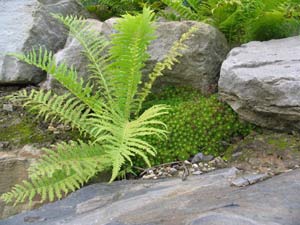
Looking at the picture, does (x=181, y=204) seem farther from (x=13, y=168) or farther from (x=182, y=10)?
(x=182, y=10)

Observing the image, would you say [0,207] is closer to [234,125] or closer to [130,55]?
[130,55]

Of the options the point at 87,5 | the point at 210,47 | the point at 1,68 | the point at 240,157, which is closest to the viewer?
the point at 240,157

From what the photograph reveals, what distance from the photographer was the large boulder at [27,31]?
15.3 feet

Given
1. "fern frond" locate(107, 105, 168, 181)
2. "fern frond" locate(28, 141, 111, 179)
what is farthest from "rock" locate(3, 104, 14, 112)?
"fern frond" locate(107, 105, 168, 181)

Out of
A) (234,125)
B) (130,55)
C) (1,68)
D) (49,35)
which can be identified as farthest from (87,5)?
(234,125)

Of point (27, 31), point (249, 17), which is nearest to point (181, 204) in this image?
point (249, 17)

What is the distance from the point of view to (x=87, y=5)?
20.2ft

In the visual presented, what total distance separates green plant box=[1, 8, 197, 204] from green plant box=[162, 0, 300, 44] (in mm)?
572

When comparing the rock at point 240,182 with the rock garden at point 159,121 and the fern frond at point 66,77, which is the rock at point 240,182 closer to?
the rock garden at point 159,121

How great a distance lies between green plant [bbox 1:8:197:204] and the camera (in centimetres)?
325

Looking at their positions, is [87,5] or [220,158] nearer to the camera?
[220,158]

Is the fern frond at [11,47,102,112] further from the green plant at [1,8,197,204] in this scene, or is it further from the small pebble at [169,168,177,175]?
the small pebble at [169,168,177,175]

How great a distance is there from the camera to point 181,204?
106 inches

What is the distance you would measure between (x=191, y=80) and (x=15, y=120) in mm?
1678
